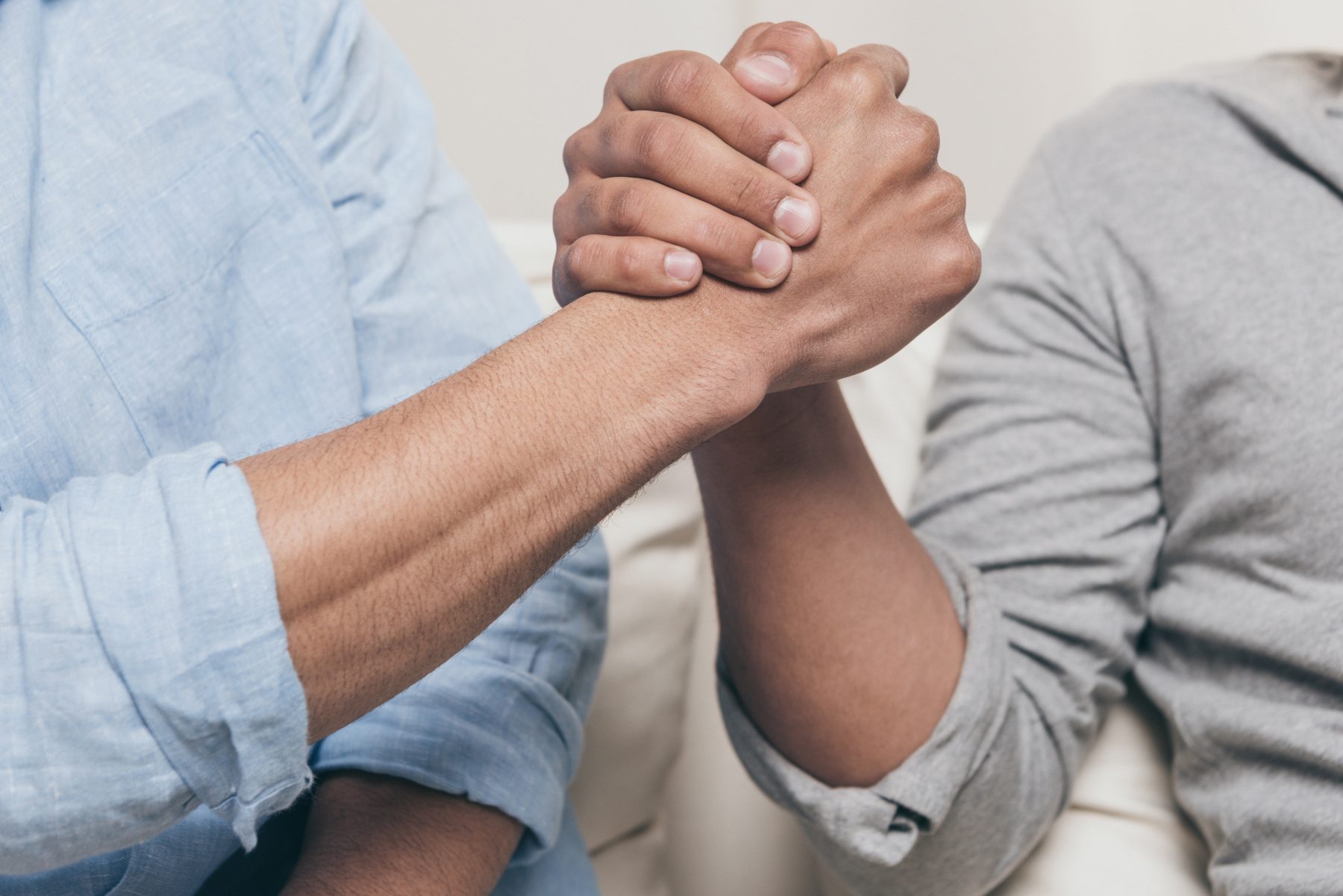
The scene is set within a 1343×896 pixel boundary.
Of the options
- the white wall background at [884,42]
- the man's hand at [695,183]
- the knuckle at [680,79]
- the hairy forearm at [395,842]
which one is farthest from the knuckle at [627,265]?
the white wall background at [884,42]

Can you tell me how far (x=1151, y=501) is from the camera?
98 centimetres

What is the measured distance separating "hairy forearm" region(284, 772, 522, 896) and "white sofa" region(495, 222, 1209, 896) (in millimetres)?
343

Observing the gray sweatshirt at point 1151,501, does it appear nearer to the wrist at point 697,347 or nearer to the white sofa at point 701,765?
the white sofa at point 701,765

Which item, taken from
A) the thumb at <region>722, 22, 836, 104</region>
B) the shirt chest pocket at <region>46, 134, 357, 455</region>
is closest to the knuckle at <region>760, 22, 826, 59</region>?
the thumb at <region>722, 22, 836, 104</region>

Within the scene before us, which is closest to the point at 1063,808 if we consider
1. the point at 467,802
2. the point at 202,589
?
the point at 467,802

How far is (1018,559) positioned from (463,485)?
1.93 ft

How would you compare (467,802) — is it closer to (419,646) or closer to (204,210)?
(419,646)

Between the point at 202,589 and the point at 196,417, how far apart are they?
29 centimetres

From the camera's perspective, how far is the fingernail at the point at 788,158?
0.65m

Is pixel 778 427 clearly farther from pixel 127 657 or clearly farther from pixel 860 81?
pixel 127 657

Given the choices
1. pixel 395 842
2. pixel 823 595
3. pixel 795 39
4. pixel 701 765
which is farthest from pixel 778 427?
pixel 701 765

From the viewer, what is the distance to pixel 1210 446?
94 cm

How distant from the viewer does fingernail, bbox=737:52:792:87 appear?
68cm

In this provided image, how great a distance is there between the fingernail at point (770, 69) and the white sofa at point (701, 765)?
467mm
